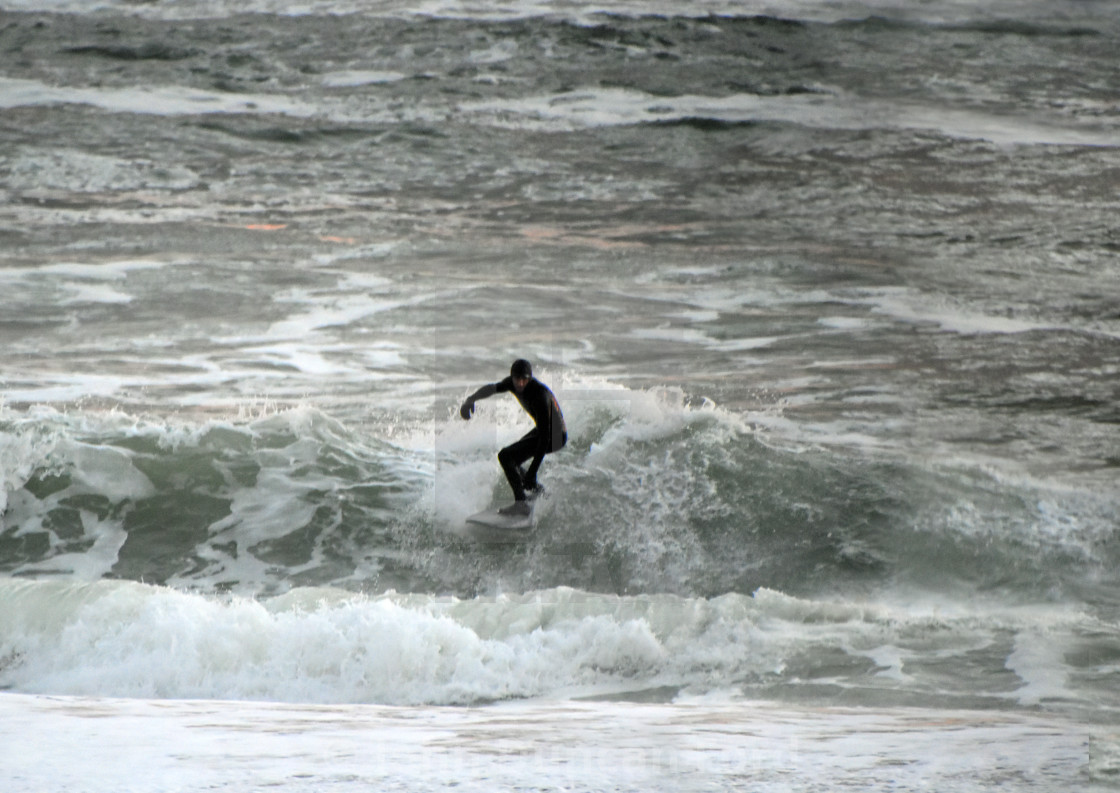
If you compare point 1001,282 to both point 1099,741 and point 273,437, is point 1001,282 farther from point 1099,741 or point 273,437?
point 1099,741

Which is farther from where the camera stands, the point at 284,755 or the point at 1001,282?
the point at 1001,282

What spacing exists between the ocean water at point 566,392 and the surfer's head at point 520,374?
1200 millimetres

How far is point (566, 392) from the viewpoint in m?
8.54

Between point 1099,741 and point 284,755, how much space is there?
2.42 metres

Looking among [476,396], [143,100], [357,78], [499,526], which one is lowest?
[499,526]

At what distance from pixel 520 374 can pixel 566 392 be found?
312cm

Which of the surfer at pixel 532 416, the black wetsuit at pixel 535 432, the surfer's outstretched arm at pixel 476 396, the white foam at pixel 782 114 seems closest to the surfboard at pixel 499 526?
the surfer at pixel 532 416

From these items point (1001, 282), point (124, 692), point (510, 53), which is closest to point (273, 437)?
point (124, 692)

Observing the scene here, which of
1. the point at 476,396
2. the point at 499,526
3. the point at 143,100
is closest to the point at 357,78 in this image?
the point at 143,100

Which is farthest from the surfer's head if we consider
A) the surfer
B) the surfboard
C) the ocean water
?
the ocean water

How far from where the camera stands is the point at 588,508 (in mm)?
7336

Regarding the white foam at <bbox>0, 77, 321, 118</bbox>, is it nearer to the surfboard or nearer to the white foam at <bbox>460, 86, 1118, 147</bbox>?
the white foam at <bbox>460, 86, 1118, 147</bbox>

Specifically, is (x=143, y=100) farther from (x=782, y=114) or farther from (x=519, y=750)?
(x=519, y=750)

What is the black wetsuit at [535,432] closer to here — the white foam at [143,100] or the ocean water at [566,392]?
the ocean water at [566,392]
